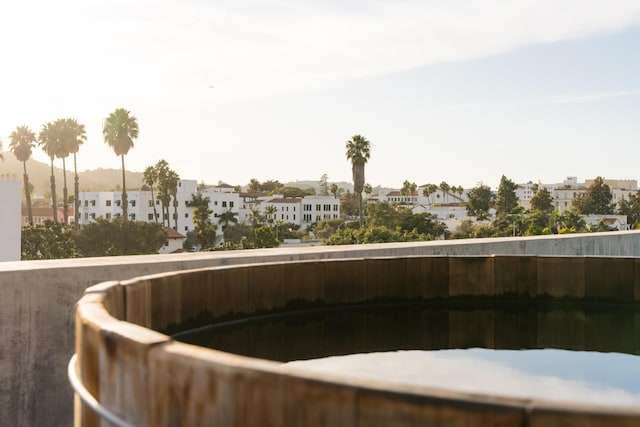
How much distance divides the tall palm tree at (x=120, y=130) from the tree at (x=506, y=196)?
7953 centimetres

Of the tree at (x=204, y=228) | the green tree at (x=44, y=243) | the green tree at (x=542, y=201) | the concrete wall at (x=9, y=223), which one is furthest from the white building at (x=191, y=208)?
the concrete wall at (x=9, y=223)

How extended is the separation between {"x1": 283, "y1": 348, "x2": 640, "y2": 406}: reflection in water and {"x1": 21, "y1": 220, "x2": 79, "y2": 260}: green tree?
210ft

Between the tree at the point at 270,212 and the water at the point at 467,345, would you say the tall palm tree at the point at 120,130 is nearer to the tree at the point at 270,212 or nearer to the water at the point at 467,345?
the tree at the point at 270,212

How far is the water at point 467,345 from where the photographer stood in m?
3.65

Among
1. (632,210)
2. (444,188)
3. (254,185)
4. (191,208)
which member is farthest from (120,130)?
(444,188)

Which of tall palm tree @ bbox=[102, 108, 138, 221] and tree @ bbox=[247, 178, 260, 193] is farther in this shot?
tree @ bbox=[247, 178, 260, 193]

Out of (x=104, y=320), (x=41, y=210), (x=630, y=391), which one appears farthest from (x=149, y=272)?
(x=41, y=210)

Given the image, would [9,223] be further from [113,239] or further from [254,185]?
[254,185]

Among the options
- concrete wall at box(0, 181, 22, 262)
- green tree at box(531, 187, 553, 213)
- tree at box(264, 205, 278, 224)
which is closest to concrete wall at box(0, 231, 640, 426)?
concrete wall at box(0, 181, 22, 262)

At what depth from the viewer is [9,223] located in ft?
93.4

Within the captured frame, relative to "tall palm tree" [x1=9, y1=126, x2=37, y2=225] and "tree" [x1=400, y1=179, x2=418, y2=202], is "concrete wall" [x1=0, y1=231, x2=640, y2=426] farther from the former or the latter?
"tree" [x1=400, y1=179, x2=418, y2=202]

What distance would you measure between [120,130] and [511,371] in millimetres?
92893

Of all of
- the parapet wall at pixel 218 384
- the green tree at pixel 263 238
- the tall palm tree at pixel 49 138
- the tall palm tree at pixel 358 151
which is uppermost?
the tall palm tree at pixel 49 138

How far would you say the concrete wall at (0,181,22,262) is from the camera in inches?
1106
